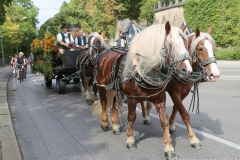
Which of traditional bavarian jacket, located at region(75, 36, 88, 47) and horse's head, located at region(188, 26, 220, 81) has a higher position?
Result: traditional bavarian jacket, located at region(75, 36, 88, 47)

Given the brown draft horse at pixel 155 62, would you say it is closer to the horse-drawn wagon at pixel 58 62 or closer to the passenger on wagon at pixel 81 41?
the passenger on wagon at pixel 81 41

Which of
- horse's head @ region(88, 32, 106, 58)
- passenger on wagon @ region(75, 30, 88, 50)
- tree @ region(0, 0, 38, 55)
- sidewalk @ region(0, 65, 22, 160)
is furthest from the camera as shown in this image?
tree @ region(0, 0, 38, 55)

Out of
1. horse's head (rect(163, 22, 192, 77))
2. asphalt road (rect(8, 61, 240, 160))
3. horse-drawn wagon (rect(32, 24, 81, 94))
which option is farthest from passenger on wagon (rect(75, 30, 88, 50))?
horse's head (rect(163, 22, 192, 77))

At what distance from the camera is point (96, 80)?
664cm

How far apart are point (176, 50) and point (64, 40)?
24.1ft

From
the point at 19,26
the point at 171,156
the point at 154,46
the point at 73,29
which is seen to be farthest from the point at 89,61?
the point at 19,26

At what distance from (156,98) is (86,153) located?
142 cm

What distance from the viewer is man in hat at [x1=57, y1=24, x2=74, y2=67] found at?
35.9 ft

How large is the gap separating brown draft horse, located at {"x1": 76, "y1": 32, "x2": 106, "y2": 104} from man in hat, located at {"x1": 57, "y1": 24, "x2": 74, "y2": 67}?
4.26ft

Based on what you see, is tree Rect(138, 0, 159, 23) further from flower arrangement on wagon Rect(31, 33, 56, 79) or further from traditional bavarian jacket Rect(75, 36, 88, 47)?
traditional bavarian jacket Rect(75, 36, 88, 47)

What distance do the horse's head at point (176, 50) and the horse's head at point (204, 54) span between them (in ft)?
1.38

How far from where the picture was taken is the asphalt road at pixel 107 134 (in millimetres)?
5008

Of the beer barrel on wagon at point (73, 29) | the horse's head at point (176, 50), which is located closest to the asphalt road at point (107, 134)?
the horse's head at point (176, 50)

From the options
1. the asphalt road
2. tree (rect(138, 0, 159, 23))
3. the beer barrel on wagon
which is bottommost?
the asphalt road
